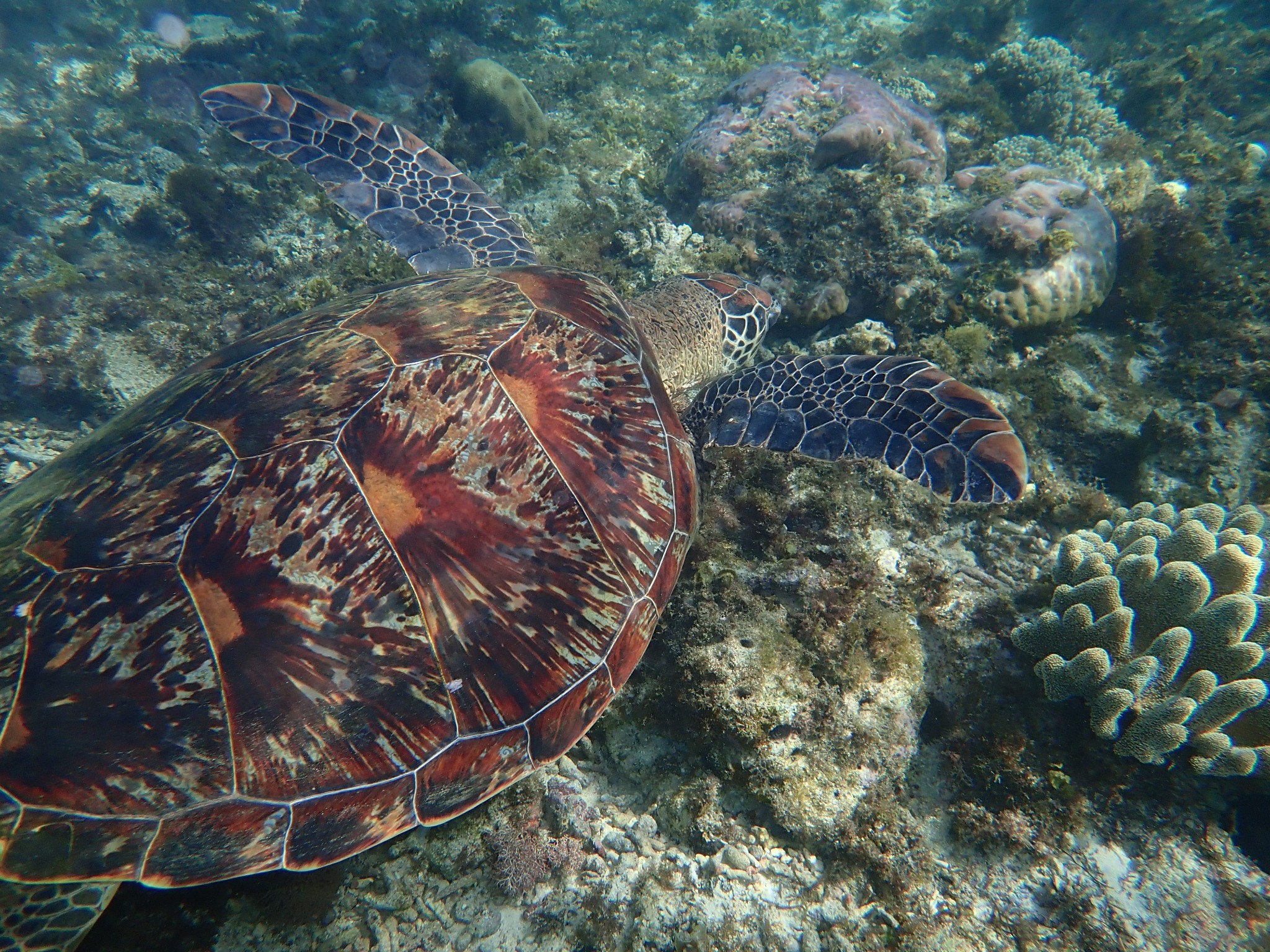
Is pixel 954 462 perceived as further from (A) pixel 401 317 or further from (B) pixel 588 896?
(A) pixel 401 317

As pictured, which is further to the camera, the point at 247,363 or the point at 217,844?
the point at 247,363

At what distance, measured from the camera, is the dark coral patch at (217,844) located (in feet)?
3.97

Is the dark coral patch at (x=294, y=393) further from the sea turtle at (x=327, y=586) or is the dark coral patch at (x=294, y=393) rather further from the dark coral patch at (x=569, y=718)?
the dark coral patch at (x=569, y=718)

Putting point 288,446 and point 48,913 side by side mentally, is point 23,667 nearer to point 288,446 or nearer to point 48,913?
point 48,913

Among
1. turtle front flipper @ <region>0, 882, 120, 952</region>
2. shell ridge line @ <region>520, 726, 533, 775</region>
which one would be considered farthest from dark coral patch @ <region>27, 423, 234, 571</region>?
shell ridge line @ <region>520, 726, 533, 775</region>

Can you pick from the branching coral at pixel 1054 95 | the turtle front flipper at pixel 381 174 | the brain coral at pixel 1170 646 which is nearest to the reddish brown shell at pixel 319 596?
the brain coral at pixel 1170 646

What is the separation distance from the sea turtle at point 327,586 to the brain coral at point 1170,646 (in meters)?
0.54

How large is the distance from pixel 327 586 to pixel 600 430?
99 centimetres

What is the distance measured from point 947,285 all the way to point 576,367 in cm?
293

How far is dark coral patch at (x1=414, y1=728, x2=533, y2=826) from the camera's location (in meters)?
1.42

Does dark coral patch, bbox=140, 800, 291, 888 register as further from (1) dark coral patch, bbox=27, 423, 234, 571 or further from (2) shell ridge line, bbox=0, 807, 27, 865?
(1) dark coral patch, bbox=27, 423, 234, 571

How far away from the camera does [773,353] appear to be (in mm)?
3615

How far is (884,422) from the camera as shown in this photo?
7.94 ft

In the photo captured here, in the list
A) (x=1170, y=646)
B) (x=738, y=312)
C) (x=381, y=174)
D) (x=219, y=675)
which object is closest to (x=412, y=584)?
(x=219, y=675)
